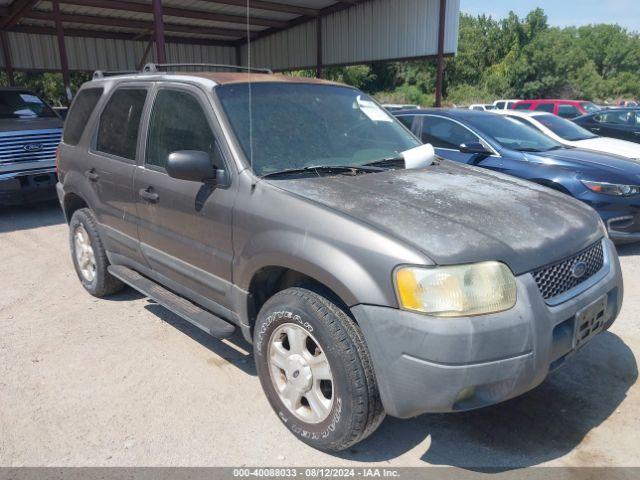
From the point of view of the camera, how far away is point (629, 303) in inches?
175

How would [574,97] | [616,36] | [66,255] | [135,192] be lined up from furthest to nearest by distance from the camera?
[616,36] → [574,97] → [66,255] → [135,192]

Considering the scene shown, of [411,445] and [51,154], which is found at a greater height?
[51,154]

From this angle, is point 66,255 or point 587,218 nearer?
point 587,218

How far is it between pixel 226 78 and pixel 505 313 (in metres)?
2.32

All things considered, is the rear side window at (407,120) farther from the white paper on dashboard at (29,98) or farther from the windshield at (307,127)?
the white paper on dashboard at (29,98)

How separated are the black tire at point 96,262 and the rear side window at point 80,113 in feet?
2.19

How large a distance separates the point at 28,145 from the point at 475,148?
655cm

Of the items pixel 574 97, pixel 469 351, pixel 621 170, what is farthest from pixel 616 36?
pixel 469 351

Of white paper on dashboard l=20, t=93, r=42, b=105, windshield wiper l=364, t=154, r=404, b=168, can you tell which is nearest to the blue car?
windshield wiper l=364, t=154, r=404, b=168

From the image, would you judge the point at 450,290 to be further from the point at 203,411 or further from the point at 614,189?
the point at 614,189

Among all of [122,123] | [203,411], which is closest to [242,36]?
[122,123]

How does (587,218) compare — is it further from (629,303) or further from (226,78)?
(226,78)

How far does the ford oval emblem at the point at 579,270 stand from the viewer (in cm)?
255

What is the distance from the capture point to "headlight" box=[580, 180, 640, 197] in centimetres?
551
